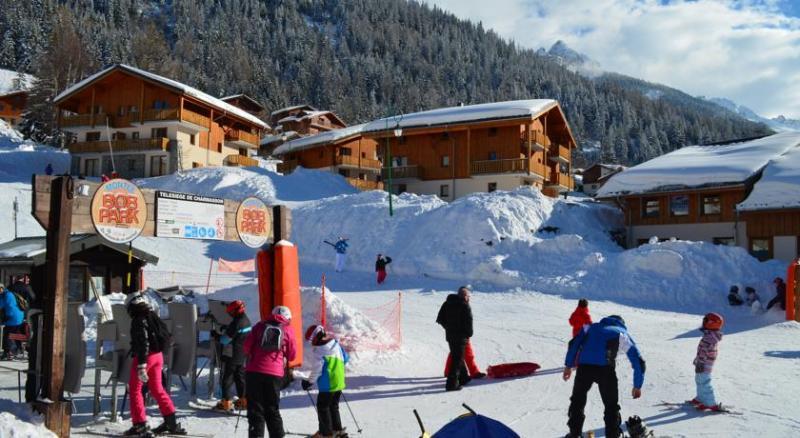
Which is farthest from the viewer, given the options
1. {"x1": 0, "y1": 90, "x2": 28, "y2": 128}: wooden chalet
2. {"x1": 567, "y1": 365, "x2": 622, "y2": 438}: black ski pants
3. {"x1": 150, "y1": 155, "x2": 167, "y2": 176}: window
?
{"x1": 0, "y1": 90, "x2": 28, "y2": 128}: wooden chalet

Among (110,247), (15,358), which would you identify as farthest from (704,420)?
(110,247)

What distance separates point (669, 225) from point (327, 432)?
2559cm

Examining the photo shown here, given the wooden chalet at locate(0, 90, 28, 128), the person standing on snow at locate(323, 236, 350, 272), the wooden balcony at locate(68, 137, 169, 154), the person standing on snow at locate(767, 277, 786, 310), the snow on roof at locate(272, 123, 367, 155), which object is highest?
the wooden chalet at locate(0, 90, 28, 128)

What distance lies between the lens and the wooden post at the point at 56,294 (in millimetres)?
6918

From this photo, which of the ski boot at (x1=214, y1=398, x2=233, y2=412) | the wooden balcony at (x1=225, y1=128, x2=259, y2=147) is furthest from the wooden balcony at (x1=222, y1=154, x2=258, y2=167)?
the ski boot at (x1=214, y1=398, x2=233, y2=412)

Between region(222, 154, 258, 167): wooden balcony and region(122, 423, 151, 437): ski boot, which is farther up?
region(222, 154, 258, 167): wooden balcony

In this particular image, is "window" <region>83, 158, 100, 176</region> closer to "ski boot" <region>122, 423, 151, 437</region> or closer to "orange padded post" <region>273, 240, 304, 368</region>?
"orange padded post" <region>273, 240, 304, 368</region>

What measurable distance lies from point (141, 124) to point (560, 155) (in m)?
30.8

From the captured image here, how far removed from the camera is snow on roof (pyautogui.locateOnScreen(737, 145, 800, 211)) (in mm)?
24131

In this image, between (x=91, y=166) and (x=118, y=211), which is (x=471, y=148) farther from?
(x=118, y=211)

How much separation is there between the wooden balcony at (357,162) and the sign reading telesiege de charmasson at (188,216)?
37.7 m

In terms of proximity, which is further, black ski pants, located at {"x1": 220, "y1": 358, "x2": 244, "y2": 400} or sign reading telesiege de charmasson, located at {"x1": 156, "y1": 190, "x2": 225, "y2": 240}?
sign reading telesiege de charmasson, located at {"x1": 156, "y1": 190, "x2": 225, "y2": 240}

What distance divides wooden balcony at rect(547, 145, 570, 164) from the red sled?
116 feet

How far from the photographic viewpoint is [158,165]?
4353 cm
